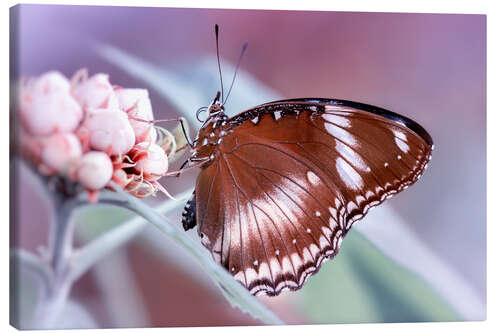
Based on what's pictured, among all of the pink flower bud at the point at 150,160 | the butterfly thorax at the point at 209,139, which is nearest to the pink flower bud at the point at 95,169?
the pink flower bud at the point at 150,160

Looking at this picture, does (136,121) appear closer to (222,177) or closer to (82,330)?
(222,177)

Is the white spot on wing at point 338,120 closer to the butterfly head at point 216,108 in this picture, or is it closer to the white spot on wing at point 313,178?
the white spot on wing at point 313,178

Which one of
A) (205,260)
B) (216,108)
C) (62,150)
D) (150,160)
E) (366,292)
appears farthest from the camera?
(366,292)

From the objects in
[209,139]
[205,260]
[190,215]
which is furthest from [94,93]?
[205,260]

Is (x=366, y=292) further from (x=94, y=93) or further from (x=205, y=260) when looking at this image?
(x=94, y=93)

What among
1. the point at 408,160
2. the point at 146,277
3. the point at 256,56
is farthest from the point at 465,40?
the point at 146,277

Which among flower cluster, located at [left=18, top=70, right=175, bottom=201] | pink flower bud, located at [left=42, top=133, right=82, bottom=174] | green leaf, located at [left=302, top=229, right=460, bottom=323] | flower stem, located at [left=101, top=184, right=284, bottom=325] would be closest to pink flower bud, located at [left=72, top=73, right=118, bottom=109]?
flower cluster, located at [left=18, top=70, right=175, bottom=201]
